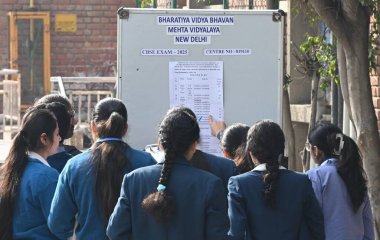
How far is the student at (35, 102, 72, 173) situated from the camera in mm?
5559

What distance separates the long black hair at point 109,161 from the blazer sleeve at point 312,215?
975 millimetres

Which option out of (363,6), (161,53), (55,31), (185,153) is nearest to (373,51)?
(363,6)

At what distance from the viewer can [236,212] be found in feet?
15.5

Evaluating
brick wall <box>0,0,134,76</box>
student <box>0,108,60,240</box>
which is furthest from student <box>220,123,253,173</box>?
brick wall <box>0,0,134,76</box>

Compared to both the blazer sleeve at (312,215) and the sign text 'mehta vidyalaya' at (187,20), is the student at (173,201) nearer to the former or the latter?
the blazer sleeve at (312,215)

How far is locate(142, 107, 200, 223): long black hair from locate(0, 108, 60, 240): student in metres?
0.86

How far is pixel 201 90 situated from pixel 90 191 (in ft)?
5.84

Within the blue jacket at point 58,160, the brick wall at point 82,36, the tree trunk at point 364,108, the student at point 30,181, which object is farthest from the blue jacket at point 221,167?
the brick wall at point 82,36

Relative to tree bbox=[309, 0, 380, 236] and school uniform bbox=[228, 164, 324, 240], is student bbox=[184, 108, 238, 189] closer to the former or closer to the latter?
school uniform bbox=[228, 164, 324, 240]

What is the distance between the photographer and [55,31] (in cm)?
1856

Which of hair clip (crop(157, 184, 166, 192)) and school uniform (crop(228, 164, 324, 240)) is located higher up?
hair clip (crop(157, 184, 166, 192))

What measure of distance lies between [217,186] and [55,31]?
48.0 ft

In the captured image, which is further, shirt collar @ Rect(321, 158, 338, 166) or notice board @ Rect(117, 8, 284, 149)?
notice board @ Rect(117, 8, 284, 149)

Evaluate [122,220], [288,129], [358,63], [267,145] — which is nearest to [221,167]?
[267,145]
